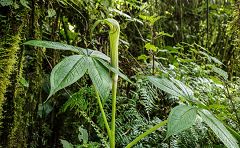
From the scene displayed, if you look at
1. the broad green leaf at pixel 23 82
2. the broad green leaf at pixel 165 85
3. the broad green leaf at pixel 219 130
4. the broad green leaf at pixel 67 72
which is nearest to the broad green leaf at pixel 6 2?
the broad green leaf at pixel 23 82

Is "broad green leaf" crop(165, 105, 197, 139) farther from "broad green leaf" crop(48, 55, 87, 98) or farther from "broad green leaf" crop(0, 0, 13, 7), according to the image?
"broad green leaf" crop(0, 0, 13, 7)

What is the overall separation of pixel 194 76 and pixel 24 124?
91cm

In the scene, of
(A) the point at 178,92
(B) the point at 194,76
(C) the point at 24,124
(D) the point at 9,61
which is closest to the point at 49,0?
(D) the point at 9,61

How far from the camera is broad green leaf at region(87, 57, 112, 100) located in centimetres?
A: 58

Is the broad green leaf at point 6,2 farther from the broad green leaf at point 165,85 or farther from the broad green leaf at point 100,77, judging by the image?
the broad green leaf at point 165,85

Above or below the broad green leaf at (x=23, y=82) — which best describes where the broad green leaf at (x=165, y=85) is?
above

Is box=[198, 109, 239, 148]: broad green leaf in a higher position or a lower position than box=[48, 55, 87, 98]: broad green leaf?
lower

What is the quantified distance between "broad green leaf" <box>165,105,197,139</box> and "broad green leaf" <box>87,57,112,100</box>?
13 centimetres

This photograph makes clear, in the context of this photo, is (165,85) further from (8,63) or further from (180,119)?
(8,63)

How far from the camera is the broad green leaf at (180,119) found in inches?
20.6

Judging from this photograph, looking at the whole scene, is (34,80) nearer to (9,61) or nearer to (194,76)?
(9,61)

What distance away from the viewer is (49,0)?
111cm

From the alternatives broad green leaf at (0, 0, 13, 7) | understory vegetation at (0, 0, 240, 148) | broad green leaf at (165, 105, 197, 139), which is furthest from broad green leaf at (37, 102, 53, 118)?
broad green leaf at (165, 105, 197, 139)

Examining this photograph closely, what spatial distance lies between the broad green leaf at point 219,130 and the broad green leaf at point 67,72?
25 cm
